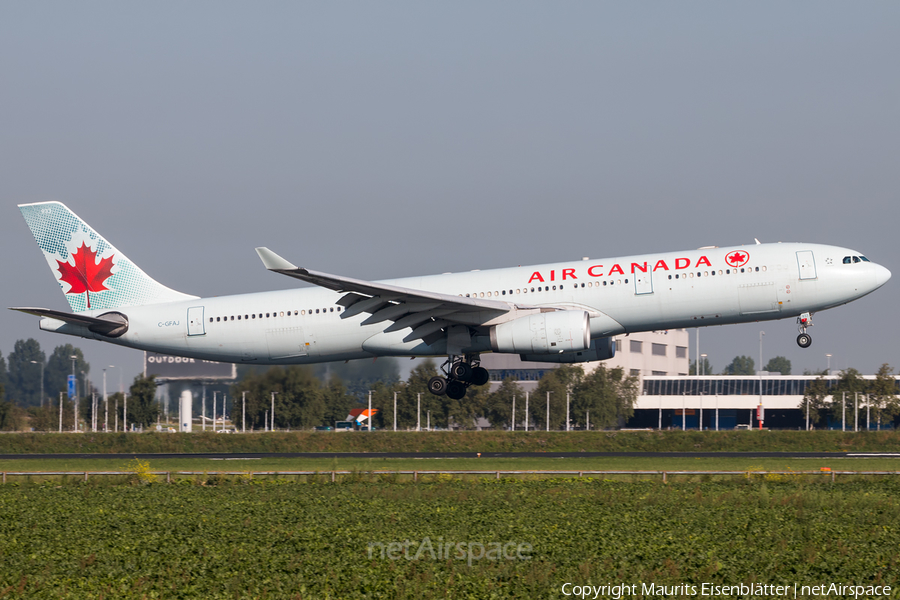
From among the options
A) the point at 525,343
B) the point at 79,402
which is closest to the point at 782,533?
the point at 525,343

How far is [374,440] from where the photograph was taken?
62.2 m

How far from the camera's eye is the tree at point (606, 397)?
4011 inches

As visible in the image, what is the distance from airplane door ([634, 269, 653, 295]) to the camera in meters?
35.1

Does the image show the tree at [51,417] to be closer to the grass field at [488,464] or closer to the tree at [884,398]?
the grass field at [488,464]

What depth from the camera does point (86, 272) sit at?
42.7 metres

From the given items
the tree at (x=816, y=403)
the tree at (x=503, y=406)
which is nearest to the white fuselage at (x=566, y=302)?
the tree at (x=503, y=406)

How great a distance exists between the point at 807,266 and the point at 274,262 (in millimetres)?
18697

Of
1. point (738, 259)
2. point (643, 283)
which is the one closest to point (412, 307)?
point (643, 283)

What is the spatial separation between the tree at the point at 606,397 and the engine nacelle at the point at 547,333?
220 feet

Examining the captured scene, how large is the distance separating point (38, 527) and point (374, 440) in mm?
37977

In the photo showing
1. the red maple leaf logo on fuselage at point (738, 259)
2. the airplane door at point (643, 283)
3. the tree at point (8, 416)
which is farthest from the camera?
the tree at point (8, 416)

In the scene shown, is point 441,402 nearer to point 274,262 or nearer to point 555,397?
point 555,397

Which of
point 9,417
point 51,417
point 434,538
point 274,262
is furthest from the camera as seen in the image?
point 51,417

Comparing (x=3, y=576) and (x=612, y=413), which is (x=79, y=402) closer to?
(x=612, y=413)
